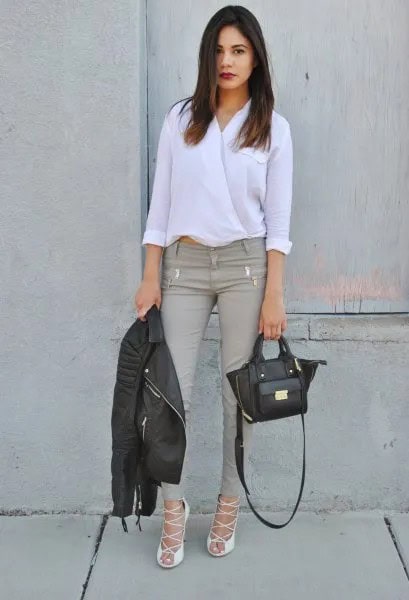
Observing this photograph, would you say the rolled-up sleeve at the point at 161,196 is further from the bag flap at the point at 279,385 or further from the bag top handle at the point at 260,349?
the bag flap at the point at 279,385

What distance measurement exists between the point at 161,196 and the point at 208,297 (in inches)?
16.5

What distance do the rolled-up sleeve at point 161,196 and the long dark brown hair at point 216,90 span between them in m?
0.10

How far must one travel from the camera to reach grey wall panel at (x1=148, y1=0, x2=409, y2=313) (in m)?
3.38

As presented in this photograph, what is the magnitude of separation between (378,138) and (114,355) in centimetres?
151

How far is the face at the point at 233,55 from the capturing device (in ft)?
9.08

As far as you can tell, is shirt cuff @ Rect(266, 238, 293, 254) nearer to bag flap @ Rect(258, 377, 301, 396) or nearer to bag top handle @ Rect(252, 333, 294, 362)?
bag top handle @ Rect(252, 333, 294, 362)

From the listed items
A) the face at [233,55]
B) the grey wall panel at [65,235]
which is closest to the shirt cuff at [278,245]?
the face at [233,55]

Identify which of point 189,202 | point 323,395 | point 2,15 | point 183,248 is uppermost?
point 2,15

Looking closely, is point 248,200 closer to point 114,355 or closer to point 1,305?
point 114,355

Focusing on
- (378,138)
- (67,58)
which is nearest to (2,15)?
(67,58)

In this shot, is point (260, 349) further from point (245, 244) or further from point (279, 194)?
point (279, 194)

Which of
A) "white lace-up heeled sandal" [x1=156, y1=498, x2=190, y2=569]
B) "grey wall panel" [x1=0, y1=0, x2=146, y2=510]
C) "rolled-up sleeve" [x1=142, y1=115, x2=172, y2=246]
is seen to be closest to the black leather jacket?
"white lace-up heeled sandal" [x1=156, y1=498, x2=190, y2=569]

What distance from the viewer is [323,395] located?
3.44 metres

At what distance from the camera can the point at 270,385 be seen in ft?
9.17
